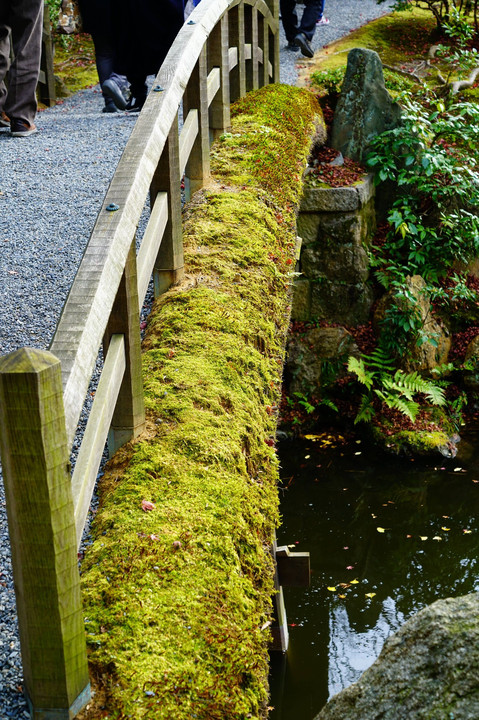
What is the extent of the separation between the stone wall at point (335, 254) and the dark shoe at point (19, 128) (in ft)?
9.96

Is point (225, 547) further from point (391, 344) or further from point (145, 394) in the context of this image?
point (391, 344)

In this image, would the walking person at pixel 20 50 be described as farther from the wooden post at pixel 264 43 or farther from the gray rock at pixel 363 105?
the gray rock at pixel 363 105

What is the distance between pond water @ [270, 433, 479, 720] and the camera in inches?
209

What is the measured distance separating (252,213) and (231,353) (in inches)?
59.8

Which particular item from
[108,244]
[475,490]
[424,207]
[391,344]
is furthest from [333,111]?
[108,244]

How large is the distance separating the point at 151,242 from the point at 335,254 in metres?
→ 5.07

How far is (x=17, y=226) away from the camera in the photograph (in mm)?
5559

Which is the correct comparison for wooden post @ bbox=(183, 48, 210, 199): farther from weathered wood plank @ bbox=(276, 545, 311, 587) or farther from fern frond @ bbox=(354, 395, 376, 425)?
fern frond @ bbox=(354, 395, 376, 425)

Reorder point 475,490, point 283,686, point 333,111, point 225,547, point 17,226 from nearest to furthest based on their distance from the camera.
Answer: point 225,547 < point 283,686 < point 17,226 < point 475,490 < point 333,111

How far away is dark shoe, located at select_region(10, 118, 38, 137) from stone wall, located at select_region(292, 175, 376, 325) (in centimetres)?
304

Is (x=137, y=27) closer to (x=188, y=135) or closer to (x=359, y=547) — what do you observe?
(x=188, y=135)

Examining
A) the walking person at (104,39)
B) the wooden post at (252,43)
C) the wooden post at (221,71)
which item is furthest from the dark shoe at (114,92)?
the wooden post at (221,71)

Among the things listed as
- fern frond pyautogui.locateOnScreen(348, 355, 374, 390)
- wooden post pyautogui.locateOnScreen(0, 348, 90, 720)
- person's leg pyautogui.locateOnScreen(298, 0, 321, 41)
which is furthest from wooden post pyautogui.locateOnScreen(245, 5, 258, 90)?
wooden post pyautogui.locateOnScreen(0, 348, 90, 720)

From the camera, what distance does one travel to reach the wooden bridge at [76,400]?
5.65ft
